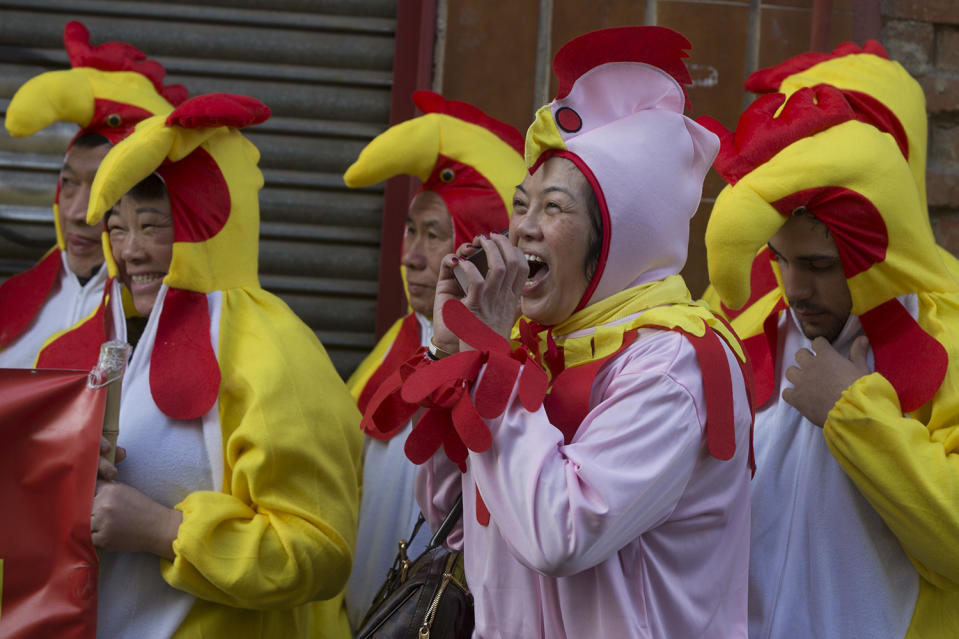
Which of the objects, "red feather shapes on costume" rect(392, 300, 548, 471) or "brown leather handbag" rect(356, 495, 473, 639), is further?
"brown leather handbag" rect(356, 495, 473, 639)

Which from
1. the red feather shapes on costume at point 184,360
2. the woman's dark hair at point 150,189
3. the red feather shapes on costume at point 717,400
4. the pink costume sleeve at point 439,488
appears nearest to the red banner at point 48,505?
the red feather shapes on costume at point 184,360

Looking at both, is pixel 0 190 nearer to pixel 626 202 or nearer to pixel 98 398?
pixel 98 398

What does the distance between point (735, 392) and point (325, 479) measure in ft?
3.84

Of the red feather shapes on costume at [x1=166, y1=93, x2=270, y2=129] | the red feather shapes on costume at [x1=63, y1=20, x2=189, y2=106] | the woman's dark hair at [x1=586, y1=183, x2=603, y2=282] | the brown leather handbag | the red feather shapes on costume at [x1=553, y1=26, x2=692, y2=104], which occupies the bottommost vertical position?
the brown leather handbag

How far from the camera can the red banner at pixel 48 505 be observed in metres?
2.66

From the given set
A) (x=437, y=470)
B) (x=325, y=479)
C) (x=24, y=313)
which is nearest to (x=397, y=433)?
(x=325, y=479)

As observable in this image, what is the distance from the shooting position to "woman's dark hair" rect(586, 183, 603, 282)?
7.49 ft

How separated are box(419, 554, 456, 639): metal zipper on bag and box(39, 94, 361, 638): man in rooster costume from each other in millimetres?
487

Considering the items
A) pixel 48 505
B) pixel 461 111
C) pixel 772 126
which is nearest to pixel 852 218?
pixel 772 126

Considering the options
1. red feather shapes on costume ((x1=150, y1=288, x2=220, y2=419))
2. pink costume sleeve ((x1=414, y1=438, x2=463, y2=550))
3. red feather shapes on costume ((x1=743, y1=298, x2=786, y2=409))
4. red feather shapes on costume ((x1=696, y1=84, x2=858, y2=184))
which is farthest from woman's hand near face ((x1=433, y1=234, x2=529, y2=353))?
red feather shapes on costume ((x1=743, y1=298, x2=786, y2=409))

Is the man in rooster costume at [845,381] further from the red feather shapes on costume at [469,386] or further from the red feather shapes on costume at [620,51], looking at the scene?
the red feather shapes on costume at [469,386]

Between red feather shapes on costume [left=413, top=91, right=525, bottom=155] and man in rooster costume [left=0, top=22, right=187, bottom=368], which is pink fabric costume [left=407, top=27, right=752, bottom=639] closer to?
red feather shapes on costume [left=413, top=91, right=525, bottom=155]

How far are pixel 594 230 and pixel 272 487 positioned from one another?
1087 millimetres

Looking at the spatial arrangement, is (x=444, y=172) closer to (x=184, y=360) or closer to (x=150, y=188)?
(x=150, y=188)
